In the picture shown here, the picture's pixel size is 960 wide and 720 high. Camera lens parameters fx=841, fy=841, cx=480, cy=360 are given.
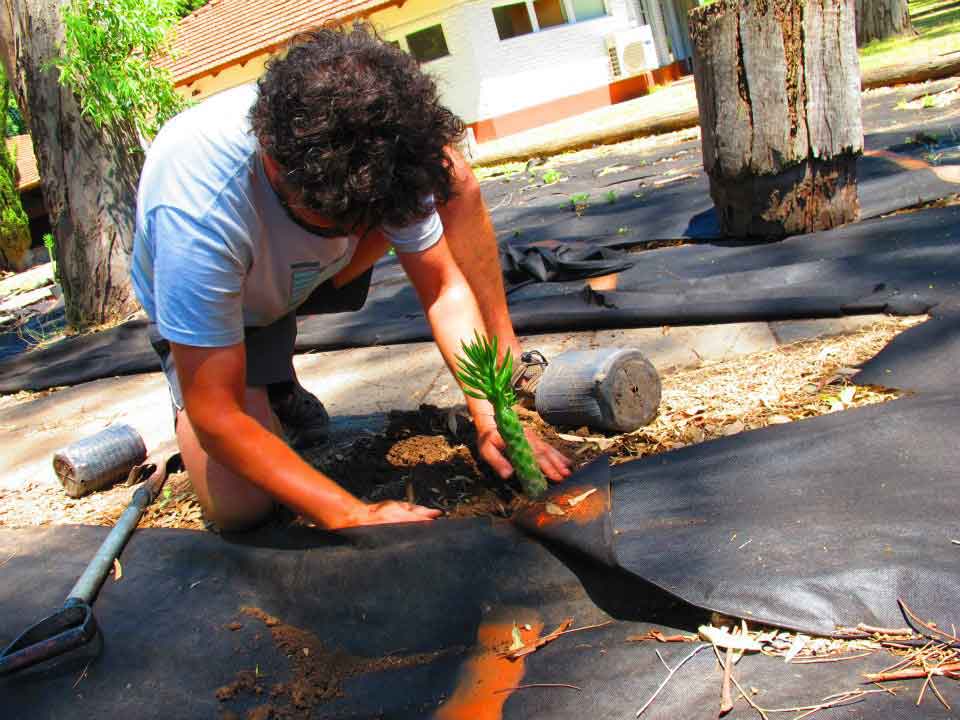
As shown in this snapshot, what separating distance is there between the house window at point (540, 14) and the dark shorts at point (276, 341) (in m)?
15.5

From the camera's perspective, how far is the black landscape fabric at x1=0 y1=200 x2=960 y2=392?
311cm

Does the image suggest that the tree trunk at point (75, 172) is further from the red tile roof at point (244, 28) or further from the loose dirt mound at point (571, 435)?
the red tile roof at point (244, 28)

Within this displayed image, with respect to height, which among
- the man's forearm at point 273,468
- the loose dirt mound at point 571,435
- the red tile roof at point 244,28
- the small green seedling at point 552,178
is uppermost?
the red tile roof at point 244,28

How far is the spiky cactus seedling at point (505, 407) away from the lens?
2041mm

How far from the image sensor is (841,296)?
3098 millimetres

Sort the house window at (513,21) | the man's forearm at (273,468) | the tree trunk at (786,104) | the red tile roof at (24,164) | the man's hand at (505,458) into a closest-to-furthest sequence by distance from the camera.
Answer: the man's forearm at (273,468), the man's hand at (505,458), the tree trunk at (786,104), the house window at (513,21), the red tile roof at (24,164)

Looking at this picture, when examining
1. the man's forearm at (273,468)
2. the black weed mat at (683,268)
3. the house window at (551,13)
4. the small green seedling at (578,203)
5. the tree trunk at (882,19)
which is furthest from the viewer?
the house window at (551,13)

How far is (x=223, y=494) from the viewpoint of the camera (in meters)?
2.42

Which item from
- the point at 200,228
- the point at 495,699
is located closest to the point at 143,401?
the point at 200,228

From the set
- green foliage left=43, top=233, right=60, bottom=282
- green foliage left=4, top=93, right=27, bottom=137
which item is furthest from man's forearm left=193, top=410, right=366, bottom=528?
green foliage left=4, top=93, right=27, bottom=137

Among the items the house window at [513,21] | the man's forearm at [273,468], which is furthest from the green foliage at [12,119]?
the man's forearm at [273,468]

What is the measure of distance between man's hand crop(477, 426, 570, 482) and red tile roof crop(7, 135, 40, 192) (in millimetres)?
22409

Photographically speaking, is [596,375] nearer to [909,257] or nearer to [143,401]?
[909,257]

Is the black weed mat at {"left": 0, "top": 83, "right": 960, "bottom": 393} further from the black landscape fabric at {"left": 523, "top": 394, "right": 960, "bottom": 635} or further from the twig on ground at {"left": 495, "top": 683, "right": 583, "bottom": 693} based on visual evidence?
the twig on ground at {"left": 495, "top": 683, "right": 583, "bottom": 693}
